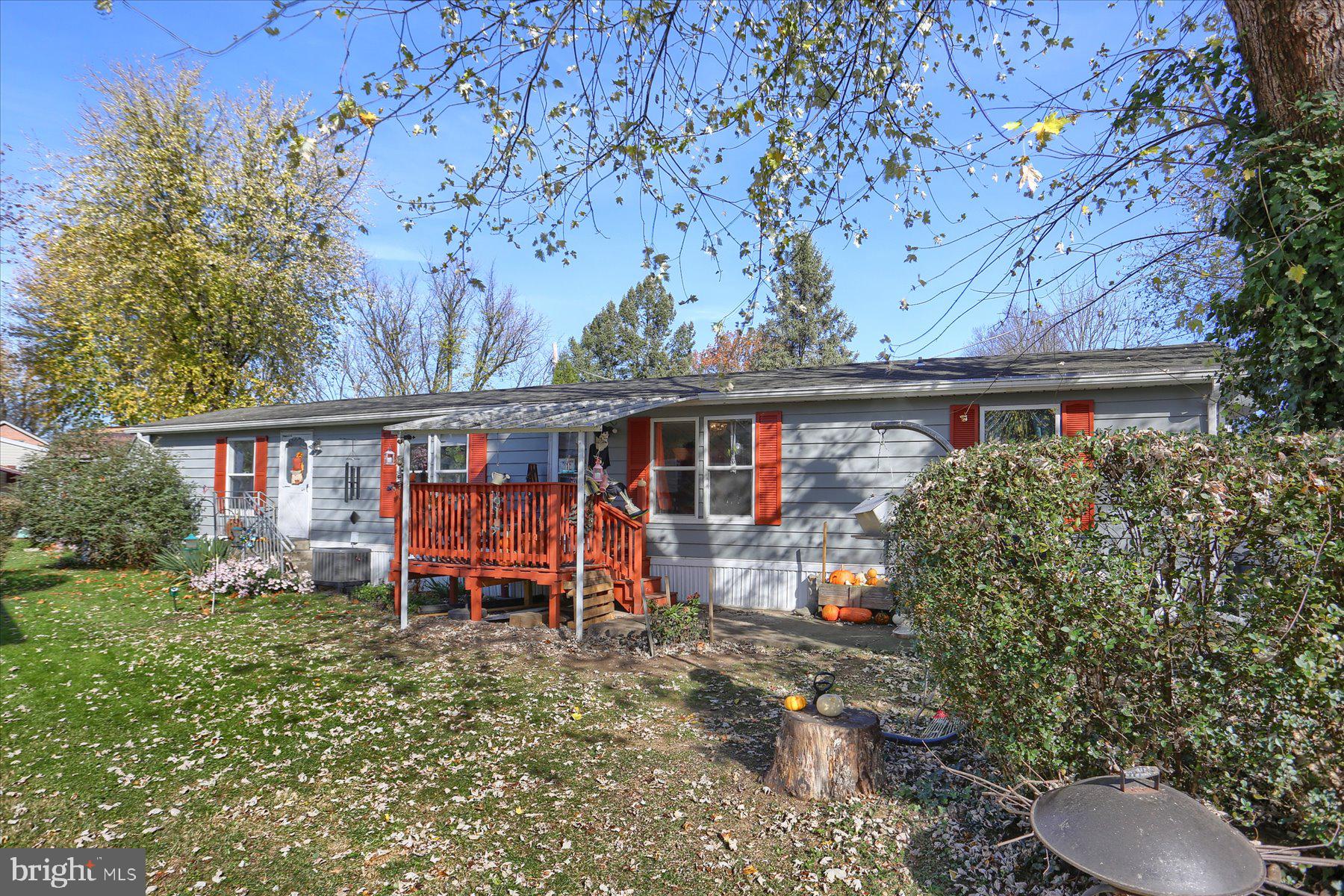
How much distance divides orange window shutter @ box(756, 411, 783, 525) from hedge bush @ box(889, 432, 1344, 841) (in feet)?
20.9

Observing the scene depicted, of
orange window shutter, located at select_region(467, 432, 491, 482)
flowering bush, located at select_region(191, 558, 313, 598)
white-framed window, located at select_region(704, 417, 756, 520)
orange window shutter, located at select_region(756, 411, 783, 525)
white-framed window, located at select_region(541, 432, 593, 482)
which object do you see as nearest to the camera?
orange window shutter, located at select_region(756, 411, 783, 525)

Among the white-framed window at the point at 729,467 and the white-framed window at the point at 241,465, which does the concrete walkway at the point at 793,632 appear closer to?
the white-framed window at the point at 729,467

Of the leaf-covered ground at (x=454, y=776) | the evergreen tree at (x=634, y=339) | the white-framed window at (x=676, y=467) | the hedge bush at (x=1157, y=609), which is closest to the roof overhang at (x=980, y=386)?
the white-framed window at (x=676, y=467)

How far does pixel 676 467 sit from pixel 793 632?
311cm

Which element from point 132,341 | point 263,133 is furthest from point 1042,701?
point 263,133

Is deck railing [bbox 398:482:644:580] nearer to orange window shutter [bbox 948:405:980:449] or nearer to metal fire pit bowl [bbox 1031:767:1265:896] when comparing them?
orange window shutter [bbox 948:405:980:449]

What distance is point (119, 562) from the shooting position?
13.6 meters

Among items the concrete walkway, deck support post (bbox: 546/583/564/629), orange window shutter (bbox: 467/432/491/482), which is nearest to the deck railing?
deck support post (bbox: 546/583/564/629)

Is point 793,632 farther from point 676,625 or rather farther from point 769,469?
point 769,469

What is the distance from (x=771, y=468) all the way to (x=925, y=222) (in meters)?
4.78

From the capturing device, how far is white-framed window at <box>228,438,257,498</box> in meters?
14.5

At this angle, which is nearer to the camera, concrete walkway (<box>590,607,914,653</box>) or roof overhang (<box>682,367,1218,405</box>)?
roof overhang (<box>682,367,1218,405</box>)

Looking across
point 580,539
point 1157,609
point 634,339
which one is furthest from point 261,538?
point 634,339

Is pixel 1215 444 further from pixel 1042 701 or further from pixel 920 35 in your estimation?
pixel 920 35
